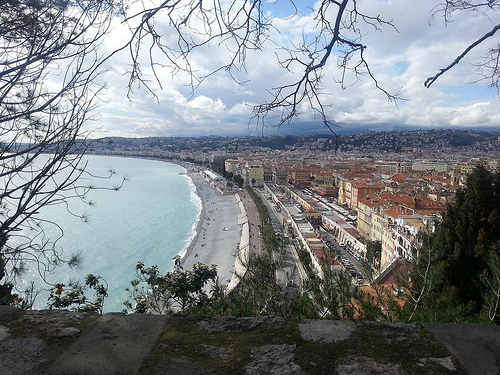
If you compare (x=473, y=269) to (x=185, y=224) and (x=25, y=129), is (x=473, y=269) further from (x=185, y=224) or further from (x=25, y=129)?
(x=185, y=224)

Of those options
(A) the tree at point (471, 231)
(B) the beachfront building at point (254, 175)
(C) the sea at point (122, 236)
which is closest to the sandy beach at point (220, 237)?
(C) the sea at point (122, 236)

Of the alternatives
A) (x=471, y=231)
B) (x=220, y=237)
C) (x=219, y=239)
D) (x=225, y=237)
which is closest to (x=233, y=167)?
(x=225, y=237)

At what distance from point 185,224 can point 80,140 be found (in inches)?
926

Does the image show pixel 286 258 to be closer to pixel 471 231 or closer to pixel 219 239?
pixel 219 239

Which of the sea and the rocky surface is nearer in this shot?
the rocky surface

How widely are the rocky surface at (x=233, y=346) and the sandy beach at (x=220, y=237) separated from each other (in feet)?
30.3

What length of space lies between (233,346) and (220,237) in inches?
836

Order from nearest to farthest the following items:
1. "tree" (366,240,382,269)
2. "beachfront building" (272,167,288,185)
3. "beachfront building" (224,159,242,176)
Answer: "tree" (366,240,382,269)
"beachfront building" (272,167,288,185)
"beachfront building" (224,159,242,176)

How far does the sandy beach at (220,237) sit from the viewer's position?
54.7 ft

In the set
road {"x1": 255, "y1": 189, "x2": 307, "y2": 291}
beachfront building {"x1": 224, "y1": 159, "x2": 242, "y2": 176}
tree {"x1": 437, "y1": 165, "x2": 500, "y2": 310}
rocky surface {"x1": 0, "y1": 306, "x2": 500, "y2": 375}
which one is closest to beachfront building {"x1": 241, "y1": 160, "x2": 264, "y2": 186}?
beachfront building {"x1": 224, "y1": 159, "x2": 242, "y2": 176}

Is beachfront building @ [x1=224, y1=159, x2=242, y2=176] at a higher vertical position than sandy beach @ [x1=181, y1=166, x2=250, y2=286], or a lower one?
higher

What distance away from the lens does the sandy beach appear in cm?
1667

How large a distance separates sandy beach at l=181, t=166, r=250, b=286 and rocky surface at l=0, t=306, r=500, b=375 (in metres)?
9.22

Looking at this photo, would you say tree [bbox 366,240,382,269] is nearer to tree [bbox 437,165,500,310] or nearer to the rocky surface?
tree [bbox 437,165,500,310]
